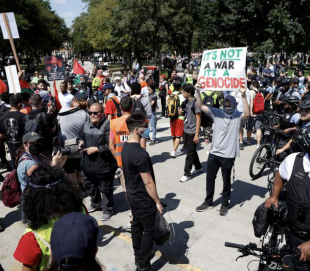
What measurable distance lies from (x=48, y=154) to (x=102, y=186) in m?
1.17

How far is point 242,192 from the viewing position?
20.1 ft

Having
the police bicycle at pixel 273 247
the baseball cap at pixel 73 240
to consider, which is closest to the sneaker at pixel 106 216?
the police bicycle at pixel 273 247

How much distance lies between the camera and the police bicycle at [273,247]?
276 centimetres

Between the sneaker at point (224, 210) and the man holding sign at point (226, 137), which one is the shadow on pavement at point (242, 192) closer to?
the sneaker at point (224, 210)

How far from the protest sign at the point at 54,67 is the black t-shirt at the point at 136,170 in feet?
23.1

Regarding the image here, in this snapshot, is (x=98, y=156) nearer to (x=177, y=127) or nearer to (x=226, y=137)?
(x=226, y=137)

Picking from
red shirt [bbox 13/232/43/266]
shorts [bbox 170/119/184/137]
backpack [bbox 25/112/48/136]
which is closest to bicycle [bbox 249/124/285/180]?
shorts [bbox 170/119/184/137]

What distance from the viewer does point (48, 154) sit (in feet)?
17.9

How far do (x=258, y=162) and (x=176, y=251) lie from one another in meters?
3.24

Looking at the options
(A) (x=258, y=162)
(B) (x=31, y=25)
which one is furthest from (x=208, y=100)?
(B) (x=31, y=25)

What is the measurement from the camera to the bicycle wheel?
6.65 m

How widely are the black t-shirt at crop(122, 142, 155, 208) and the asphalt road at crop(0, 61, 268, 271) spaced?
1.05m

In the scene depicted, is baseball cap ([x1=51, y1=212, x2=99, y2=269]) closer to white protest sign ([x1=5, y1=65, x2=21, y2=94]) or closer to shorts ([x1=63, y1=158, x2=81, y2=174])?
shorts ([x1=63, y1=158, x2=81, y2=174])

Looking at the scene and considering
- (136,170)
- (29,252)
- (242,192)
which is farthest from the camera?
(242,192)
